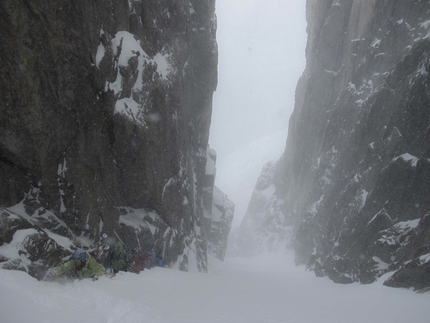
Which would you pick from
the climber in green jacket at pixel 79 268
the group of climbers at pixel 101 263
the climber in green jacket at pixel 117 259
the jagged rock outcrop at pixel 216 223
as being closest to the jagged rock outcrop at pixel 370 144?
the jagged rock outcrop at pixel 216 223

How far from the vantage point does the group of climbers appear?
32.8ft

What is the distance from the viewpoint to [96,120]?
1755cm

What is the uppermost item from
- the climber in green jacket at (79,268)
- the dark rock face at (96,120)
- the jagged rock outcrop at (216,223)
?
the jagged rock outcrop at (216,223)

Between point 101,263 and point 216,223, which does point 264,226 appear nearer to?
point 216,223

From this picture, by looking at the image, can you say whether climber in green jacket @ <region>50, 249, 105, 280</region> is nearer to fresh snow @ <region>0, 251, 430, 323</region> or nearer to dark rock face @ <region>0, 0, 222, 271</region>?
fresh snow @ <region>0, 251, 430, 323</region>

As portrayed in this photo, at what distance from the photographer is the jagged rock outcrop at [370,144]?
2498cm

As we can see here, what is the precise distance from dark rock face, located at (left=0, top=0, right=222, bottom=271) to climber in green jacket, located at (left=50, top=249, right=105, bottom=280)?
2794 millimetres

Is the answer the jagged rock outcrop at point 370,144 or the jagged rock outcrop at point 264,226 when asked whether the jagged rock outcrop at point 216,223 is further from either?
the jagged rock outcrop at point 264,226

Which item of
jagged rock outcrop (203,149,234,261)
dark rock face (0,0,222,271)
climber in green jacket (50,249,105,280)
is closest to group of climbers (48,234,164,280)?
climber in green jacket (50,249,105,280)

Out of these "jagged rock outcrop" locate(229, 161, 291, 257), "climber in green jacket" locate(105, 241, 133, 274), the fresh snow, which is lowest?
the fresh snow

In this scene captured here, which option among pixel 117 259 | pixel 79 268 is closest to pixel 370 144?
pixel 117 259

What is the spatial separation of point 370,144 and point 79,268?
29.1m

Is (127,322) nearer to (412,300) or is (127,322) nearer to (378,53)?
(412,300)

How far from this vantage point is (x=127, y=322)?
6.76 metres
